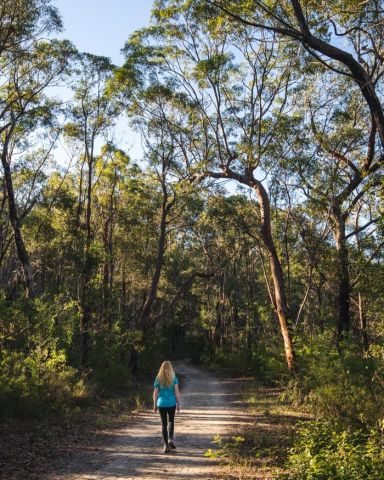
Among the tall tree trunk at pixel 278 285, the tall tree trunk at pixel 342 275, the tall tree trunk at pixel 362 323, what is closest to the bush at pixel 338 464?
the tall tree trunk at pixel 278 285

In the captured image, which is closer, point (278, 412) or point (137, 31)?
point (278, 412)

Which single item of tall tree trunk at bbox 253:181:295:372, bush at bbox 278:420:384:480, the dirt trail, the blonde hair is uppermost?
tall tree trunk at bbox 253:181:295:372

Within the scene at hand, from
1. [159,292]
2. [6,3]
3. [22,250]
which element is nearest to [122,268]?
[159,292]

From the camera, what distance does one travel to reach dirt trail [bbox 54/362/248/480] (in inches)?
257

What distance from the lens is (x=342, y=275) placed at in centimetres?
1513

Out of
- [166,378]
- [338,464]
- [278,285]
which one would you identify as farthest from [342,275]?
[338,464]

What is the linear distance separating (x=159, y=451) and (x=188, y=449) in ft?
1.72

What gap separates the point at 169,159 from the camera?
71.5 ft

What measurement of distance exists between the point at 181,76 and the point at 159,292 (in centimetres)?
2097

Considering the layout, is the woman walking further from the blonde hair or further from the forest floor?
the forest floor

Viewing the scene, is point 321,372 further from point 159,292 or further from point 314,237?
point 159,292

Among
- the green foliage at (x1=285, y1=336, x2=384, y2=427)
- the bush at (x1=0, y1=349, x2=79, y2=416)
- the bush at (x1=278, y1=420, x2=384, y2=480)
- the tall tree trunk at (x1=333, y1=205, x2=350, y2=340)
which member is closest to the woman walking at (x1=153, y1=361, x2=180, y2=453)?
the bush at (x1=278, y1=420, x2=384, y2=480)

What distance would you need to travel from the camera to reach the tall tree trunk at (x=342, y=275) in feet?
49.6

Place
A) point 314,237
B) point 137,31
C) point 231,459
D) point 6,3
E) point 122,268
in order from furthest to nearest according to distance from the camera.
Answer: point 122,268, point 314,237, point 137,31, point 6,3, point 231,459
